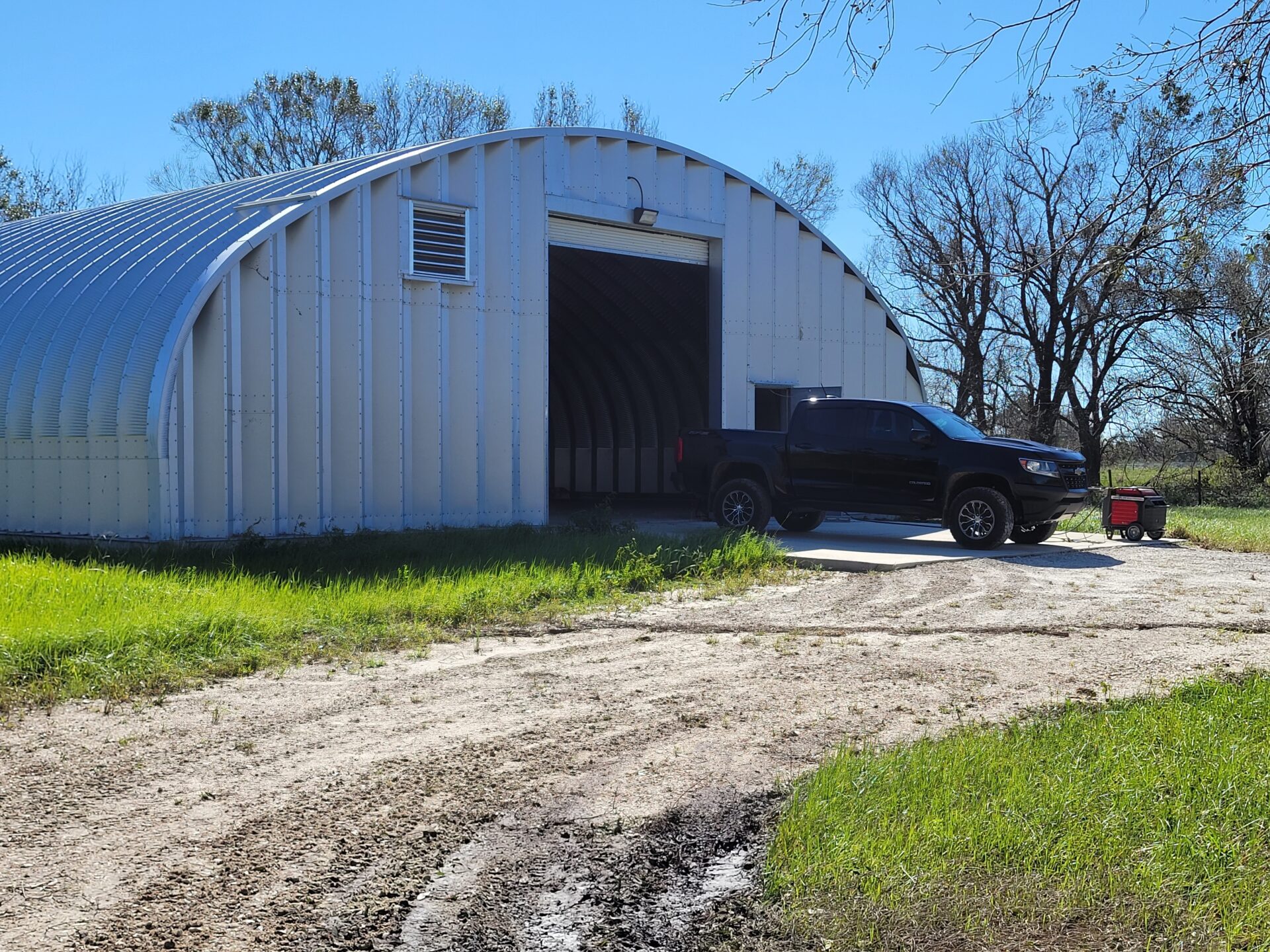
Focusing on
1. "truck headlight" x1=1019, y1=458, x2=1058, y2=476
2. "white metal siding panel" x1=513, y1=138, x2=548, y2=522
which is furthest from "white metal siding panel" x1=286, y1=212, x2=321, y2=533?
"truck headlight" x1=1019, y1=458, x2=1058, y2=476

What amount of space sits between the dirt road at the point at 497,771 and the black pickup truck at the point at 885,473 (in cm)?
530

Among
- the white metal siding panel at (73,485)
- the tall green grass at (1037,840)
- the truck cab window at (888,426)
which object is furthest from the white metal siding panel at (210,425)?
the tall green grass at (1037,840)

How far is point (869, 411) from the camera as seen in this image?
1661cm

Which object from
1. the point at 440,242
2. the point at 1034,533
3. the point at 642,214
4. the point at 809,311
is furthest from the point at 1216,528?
the point at 440,242

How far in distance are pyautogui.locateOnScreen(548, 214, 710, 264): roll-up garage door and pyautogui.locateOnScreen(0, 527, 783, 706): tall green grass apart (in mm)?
4829

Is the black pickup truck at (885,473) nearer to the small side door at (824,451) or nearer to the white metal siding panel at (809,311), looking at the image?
the small side door at (824,451)

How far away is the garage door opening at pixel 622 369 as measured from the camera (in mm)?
22328

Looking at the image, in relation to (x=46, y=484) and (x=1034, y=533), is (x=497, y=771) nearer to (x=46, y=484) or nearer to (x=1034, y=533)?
(x=46, y=484)

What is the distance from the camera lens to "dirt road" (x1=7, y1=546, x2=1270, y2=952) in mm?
4102

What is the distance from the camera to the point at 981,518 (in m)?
15.7

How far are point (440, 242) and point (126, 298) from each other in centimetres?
393

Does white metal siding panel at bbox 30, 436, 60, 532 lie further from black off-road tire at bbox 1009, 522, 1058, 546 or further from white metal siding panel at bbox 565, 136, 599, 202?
black off-road tire at bbox 1009, 522, 1058, 546

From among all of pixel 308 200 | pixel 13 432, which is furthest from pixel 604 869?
pixel 13 432

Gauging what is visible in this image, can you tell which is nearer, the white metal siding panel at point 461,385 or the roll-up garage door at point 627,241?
the white metal siding panel at point 461,385
